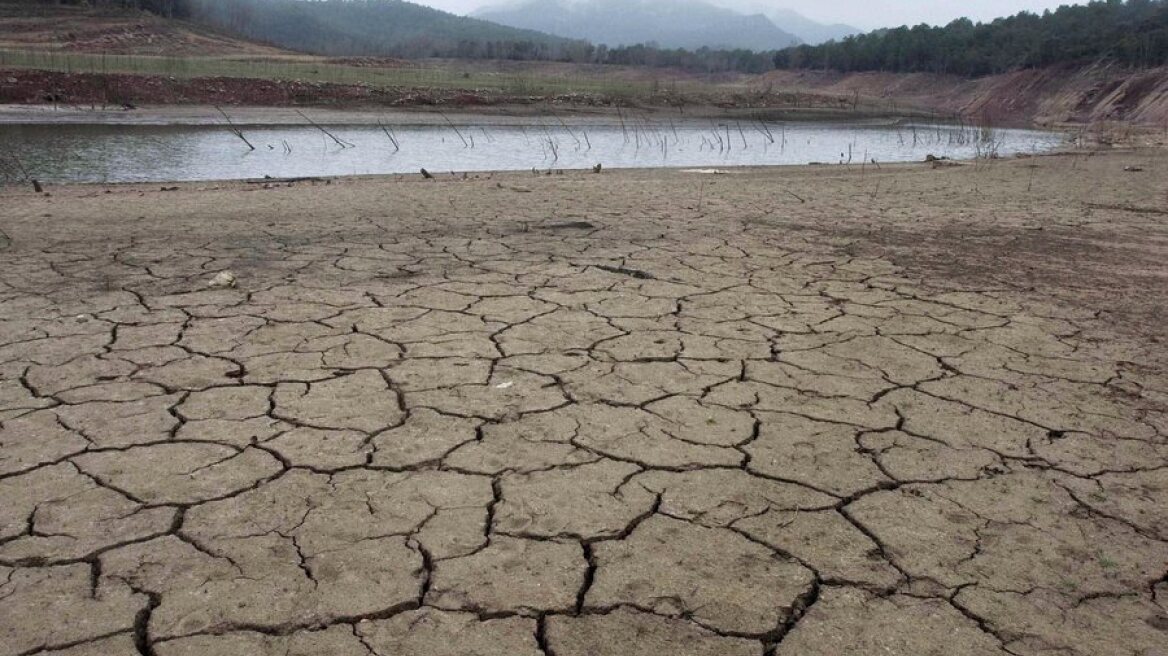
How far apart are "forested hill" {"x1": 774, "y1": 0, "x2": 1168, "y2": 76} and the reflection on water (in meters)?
21.3

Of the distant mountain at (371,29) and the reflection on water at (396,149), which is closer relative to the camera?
the reflection on water at (396,149)

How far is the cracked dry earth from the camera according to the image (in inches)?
62.2

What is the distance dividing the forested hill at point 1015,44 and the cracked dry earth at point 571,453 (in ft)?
126

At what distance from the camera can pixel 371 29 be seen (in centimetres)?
11188

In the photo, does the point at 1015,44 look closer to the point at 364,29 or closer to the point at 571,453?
the point at 571,453

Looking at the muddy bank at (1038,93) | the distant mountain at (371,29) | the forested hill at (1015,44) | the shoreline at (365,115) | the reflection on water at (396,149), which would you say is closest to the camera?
the reflection on water at (396,149)

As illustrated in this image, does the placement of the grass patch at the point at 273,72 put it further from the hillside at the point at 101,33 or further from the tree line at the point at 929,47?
the tree line at the point at 929,47

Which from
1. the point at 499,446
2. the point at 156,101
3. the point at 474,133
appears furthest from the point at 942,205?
the point at 156,101

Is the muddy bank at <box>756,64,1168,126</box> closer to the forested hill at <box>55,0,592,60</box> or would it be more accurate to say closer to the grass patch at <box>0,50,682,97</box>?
the grass patch at <box>0,50,682,97</box>

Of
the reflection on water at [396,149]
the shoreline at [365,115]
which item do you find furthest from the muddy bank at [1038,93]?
the reflection on water at [396,149]

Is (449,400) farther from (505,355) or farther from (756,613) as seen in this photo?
(756,613)

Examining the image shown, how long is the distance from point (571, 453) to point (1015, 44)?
50.8 m

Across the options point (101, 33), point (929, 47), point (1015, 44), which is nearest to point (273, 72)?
point (101, 33)

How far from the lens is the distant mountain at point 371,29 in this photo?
197 feet
